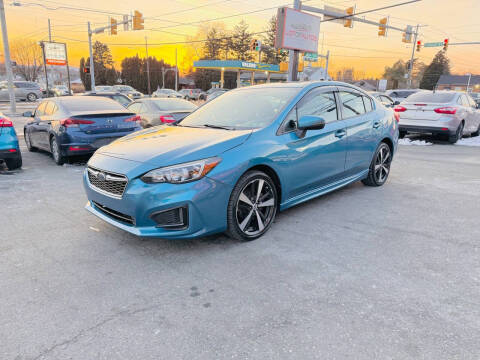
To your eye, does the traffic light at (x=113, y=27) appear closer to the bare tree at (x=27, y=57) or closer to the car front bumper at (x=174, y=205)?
the car front bumper at (x=174, y=205)

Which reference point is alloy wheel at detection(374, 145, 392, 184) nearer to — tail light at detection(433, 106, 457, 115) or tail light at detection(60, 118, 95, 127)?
tail light at detection(60, 118, 95, 127)

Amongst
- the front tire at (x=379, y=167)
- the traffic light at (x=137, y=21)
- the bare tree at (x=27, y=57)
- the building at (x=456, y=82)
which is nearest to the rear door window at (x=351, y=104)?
the front tire at (x=379, y=167)

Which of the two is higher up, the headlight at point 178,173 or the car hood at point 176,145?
the car hood at point 176,145

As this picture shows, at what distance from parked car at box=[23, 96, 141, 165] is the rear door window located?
4.75 metres

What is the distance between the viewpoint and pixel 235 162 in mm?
3338

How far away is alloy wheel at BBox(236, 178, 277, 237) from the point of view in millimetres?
3561

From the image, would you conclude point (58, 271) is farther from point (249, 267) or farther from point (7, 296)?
point (249, 267)

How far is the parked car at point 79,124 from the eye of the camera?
7.13 metres

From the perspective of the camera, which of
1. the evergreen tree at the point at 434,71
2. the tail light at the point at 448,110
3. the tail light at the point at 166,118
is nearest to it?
the tail light at the point at 166,118

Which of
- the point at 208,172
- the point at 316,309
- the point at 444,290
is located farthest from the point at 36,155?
the point at 444,290

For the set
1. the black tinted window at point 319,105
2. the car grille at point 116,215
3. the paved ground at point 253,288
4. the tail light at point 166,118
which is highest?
the black tinted window at point 319,105

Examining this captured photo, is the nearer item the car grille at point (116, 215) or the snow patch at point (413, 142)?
the car grille at point (116, 215)

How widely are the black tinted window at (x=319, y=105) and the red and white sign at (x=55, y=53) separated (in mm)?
37815

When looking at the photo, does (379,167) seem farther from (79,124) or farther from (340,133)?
(79,124)
